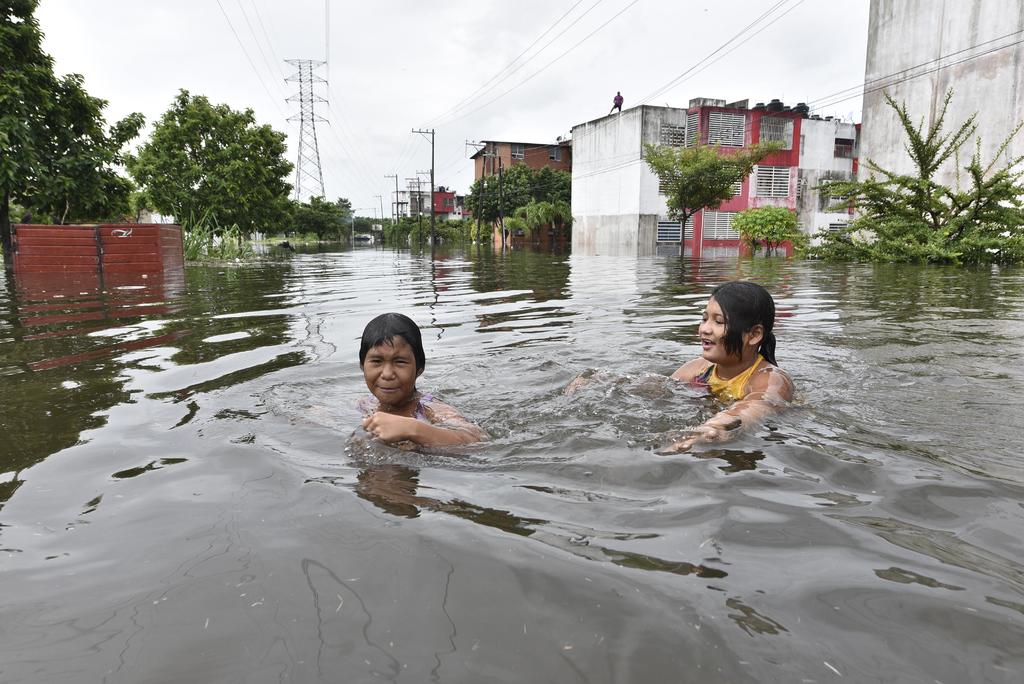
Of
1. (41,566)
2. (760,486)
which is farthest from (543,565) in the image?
(41,566)

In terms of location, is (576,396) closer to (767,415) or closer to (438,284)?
(767,415)

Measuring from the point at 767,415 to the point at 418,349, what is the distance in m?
1.87

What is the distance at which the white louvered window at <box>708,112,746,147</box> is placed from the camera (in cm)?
3816

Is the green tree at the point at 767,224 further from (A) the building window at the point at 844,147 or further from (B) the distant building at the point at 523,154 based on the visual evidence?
(B) the distant building at the point at 523,154

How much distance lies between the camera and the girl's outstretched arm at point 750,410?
3158mm

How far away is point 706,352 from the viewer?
4098 millimetres

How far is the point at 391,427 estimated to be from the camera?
301 centimetres

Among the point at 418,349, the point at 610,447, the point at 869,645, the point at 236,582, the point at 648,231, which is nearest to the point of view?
the point at 869,645

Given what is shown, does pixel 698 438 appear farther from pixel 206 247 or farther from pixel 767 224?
pixel 767 224

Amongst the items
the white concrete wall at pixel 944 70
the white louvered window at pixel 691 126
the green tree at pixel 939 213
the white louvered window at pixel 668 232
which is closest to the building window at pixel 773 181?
the white louvered window at pixel 691 126

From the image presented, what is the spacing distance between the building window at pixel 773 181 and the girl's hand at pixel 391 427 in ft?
135

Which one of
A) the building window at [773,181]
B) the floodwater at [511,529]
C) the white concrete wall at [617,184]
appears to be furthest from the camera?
the building window at [773,181]

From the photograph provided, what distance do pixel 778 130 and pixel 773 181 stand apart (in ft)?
9.50

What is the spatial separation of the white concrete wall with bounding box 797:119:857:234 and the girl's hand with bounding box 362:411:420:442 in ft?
137
